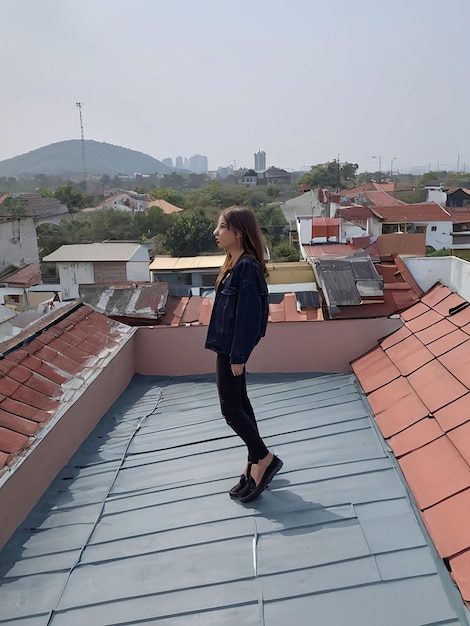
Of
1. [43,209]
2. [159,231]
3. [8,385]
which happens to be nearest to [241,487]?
[8,385]

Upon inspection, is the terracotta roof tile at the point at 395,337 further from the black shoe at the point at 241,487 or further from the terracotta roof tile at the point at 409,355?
the black shoe at the point at 241,487

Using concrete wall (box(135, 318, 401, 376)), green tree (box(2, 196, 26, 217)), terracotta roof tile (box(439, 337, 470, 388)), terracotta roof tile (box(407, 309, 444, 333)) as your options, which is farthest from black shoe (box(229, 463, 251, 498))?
green tree (box(2, 196, 26, 217))

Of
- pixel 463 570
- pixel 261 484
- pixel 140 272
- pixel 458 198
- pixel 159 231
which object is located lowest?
pixel 159 231

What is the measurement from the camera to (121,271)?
1952 centimetres

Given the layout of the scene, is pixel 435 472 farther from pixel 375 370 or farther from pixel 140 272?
pixel 140 272

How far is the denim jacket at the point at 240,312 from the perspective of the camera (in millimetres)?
2627

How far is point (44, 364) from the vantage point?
13.0ft

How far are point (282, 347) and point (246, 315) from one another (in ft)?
7.83

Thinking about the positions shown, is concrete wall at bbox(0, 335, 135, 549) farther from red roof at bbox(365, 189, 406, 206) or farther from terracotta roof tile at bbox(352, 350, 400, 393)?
red roof at bbox(365, 189, 406, 206)

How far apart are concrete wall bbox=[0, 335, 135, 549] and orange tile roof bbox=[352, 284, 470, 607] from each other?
2020mm

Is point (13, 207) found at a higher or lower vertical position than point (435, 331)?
higher

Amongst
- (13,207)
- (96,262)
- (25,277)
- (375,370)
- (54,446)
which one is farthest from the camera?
(13,207)

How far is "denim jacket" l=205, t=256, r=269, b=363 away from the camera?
2627 mm

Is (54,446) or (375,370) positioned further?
(375,370)
